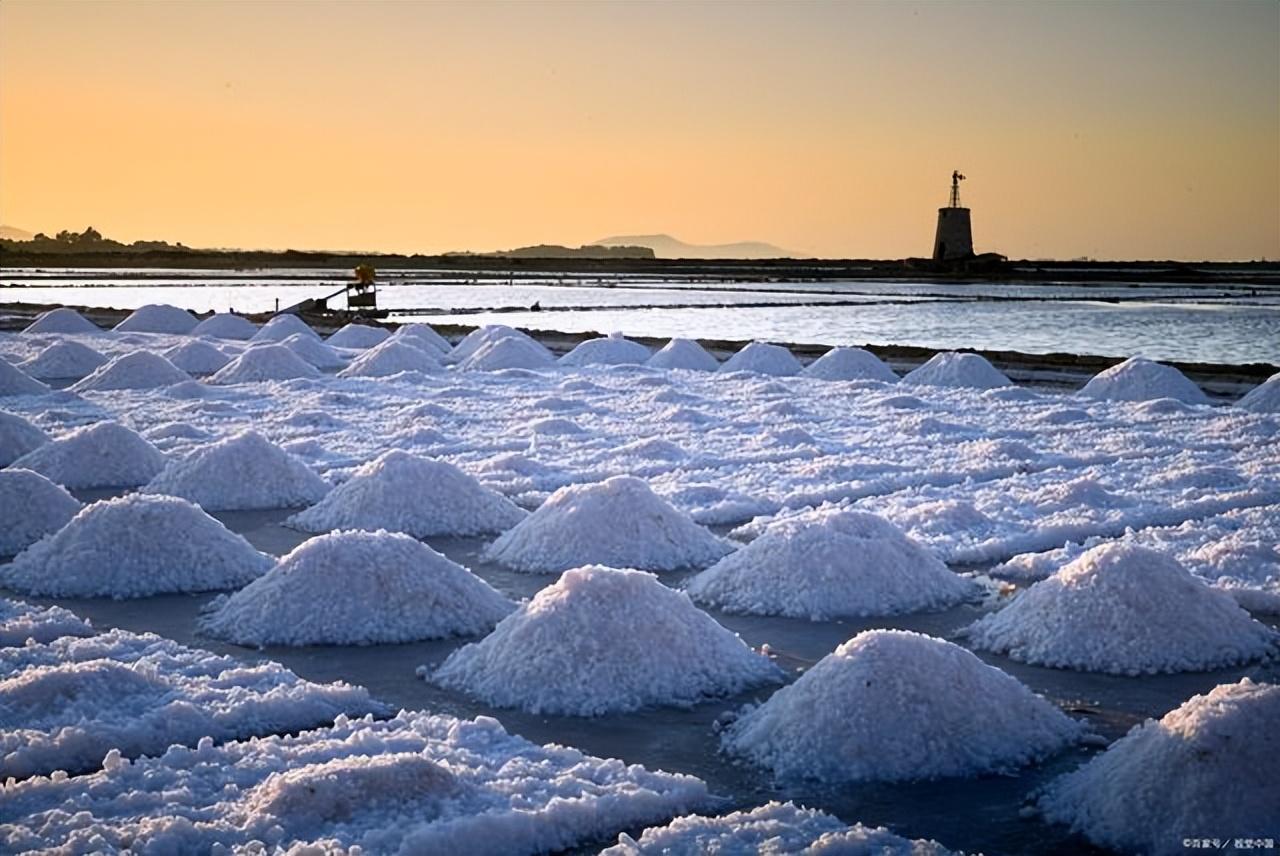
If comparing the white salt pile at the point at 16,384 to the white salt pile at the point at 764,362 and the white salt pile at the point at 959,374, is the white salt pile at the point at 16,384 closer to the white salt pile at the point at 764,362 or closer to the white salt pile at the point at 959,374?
the white salt pile at the point at 764,362

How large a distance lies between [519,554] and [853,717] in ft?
9.02

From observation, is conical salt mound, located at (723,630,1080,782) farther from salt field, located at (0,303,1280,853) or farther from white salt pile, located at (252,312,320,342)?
white salt pile, located at (252,312,320,342)

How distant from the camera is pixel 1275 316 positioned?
3288cm

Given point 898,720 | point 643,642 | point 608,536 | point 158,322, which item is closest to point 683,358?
point 158,322

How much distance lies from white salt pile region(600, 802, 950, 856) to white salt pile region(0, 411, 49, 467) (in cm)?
721

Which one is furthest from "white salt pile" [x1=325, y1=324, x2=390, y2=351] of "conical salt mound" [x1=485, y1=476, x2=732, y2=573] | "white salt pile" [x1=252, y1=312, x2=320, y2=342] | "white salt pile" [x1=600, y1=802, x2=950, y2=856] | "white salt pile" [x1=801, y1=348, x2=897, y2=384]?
"white salt pile" [x1=600, y1=802, x2=950, y2=856]

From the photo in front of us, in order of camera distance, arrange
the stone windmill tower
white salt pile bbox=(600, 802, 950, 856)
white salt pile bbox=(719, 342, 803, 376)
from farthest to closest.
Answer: the stone windmill tower → white salt pile bbox=(719, 342, 803, 376) → white salt pile bbox=(600, 802, 950, 856)

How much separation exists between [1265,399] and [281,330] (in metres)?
12.8

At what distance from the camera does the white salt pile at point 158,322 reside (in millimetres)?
21812

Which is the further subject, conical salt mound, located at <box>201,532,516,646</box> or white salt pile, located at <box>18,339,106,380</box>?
white salt pile, located at <box>18,339,106,380</box>

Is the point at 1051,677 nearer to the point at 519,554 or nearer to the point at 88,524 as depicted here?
the point at 519,554

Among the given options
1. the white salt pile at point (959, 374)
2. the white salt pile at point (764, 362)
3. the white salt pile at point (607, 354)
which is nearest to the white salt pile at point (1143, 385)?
the white salt pile at point (959, 374)

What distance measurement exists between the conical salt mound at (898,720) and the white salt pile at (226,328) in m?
17.6

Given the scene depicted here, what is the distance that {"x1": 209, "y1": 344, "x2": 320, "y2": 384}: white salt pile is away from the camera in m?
15.0
